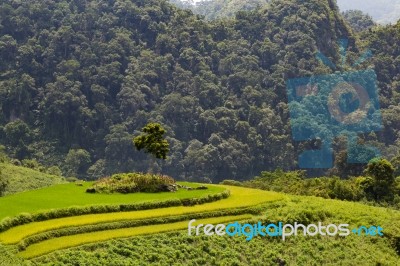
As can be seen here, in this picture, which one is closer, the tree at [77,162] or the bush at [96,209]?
the bush at [96,209]

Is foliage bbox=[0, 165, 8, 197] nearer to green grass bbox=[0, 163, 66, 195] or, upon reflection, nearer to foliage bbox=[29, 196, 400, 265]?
green grass bbox=[0, 163, 66, 195]

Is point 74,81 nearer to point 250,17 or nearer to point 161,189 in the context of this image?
point 250,17

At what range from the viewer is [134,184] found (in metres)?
40.4

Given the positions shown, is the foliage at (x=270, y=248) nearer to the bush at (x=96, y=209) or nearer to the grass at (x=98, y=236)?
the grass at (x=98, y=236)

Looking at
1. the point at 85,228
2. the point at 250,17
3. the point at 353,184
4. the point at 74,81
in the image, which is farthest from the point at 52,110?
the point at 85,228

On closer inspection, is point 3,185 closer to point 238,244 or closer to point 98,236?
point 98,236

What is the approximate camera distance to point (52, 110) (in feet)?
367

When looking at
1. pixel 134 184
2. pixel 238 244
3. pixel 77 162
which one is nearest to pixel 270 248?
pixel 238 244

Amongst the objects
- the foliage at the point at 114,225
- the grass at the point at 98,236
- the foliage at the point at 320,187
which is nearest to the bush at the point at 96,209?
the foliage at the point at 114,225

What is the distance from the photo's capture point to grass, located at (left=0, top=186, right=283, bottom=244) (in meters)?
27.8

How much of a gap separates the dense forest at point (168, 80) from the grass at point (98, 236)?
71.3 meters

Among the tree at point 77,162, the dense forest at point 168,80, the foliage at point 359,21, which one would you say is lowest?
the tree at point 77,162

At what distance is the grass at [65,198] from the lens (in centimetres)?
3231

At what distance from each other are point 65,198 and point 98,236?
24.7ft
